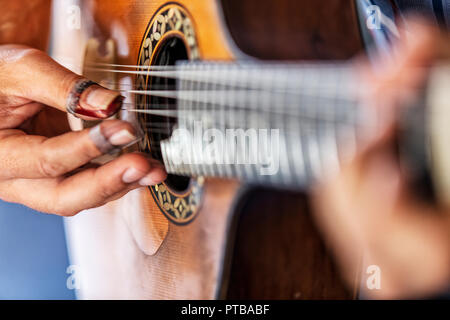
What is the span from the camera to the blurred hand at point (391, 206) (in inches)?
12.8

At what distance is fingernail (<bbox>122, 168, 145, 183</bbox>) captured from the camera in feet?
1.50

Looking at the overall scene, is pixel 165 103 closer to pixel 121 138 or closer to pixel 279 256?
pixel 121 138

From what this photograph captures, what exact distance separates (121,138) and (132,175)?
0.05 metres

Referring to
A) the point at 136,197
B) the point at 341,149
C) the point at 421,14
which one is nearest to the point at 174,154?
the point at 136,197

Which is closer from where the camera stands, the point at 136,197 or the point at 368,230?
the point at 368,230

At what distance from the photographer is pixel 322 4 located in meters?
0.41

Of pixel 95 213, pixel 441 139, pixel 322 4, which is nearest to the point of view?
Result: pixel 441 139

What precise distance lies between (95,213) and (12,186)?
0.39 ft

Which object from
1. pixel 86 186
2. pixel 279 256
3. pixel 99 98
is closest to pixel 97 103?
pixel 99 98

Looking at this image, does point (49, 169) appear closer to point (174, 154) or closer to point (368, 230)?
point (174, 154)

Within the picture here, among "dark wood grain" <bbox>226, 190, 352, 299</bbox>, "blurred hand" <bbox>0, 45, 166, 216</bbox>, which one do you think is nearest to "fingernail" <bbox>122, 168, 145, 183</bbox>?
"blurred hand" <bbox>0, 45, 166, 216</bbox>

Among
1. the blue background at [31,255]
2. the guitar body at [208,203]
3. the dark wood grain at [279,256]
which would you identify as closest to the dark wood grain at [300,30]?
the guitar body at [208,203]

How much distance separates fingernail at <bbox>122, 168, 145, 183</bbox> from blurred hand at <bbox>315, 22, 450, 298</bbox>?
0.18 m

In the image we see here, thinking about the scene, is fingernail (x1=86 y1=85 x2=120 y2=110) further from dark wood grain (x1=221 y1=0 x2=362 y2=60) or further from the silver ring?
dark wood grain (x1=221 y1=0 x2=362 y2=60)
